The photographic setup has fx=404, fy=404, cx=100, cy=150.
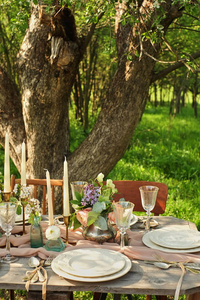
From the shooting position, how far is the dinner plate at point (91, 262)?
5.66 feet

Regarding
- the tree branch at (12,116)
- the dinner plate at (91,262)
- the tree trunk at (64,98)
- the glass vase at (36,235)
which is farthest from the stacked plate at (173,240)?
the tree branch at (12,116)

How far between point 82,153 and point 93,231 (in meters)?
1.71

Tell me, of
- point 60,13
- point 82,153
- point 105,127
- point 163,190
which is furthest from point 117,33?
point 163,190

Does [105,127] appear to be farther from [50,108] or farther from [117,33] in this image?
[117,33]

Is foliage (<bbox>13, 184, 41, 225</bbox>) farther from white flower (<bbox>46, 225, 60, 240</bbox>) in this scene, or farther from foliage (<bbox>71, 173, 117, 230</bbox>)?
foliage (<bbox>71, 173, 117, 230</bbox>)

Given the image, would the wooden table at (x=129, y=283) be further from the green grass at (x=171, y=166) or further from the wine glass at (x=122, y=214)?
the green grass at (x=171, y=166)

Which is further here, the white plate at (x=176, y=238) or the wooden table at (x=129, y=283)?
the white plate at (x=176, y=238)

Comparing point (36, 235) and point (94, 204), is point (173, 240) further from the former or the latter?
point (36, 235)

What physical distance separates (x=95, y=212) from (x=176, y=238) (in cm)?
48

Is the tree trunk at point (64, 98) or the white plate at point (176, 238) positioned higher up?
the tree trunk at point (64, 98)

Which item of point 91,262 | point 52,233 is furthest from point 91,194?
point 91,262

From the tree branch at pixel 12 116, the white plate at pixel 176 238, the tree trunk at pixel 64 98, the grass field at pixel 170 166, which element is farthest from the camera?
the grass field at pixel 170 166

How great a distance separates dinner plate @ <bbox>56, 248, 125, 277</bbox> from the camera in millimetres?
1724

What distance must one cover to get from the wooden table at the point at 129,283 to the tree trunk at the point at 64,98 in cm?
199
